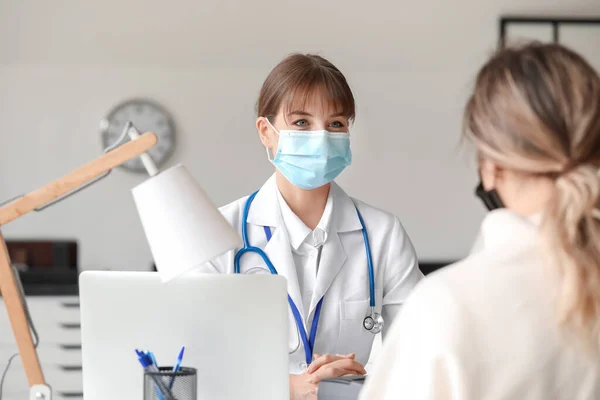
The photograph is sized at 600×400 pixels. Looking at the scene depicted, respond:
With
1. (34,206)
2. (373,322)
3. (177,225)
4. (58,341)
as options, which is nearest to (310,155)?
(373,322)

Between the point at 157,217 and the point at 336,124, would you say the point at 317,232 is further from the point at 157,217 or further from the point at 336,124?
the point at 157,217

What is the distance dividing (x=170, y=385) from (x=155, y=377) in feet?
0.10

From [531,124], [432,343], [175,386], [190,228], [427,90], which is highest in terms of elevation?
[427,90]

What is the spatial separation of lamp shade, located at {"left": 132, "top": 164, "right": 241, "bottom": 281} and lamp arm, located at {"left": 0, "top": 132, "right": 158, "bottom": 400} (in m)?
0.07

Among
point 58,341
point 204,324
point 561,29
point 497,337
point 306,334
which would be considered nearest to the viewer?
point 497,337

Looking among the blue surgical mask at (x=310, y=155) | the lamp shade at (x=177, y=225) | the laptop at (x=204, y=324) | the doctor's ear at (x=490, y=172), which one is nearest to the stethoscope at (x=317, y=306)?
the blue surgical mask at (x=310, y=155)

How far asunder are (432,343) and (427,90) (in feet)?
14.8

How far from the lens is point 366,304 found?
206 centimetres

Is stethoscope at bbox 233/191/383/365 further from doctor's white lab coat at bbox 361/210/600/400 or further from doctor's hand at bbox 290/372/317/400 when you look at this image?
doctor's white lab coat at bbox 361/210/600/400

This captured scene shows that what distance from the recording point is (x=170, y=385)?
56.0 inches

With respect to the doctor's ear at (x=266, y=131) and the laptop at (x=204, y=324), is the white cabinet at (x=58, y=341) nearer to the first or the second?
the doctor's ear at (x=266, y=131)

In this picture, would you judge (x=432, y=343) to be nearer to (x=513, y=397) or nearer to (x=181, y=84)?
(x=513, y=397)

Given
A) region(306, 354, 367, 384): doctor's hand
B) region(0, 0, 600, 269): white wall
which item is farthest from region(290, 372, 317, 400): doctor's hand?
region(0, 0, 600, 269): white wall

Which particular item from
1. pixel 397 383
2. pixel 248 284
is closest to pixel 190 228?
pixel 248 284
